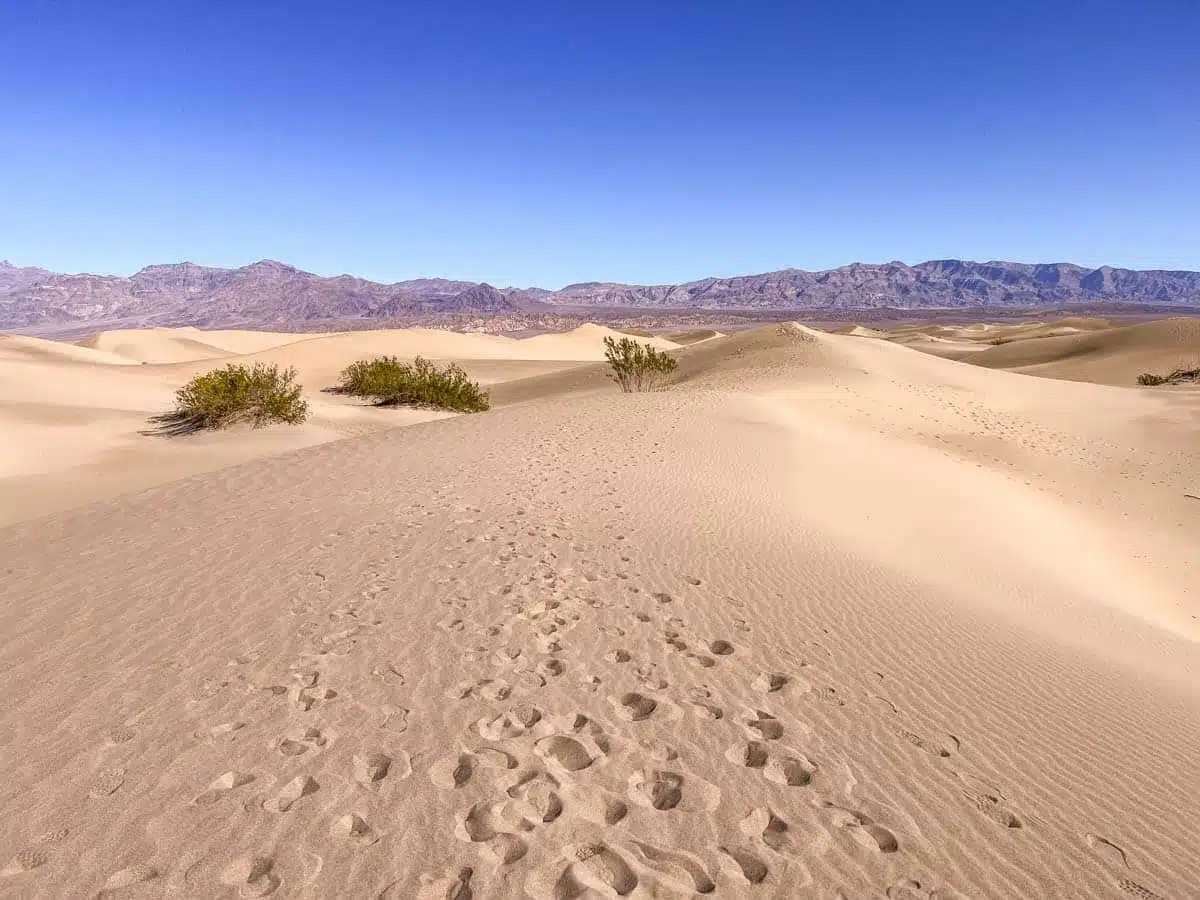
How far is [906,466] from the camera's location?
41.1 ft

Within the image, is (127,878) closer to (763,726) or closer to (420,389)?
(763,726)

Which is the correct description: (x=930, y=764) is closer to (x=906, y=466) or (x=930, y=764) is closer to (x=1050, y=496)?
(x=906, y=466)

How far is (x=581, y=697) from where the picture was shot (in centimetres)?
399

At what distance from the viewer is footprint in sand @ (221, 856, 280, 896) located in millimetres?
2615

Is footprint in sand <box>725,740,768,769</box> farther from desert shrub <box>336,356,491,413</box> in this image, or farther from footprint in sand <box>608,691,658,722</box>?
desert shrub <box>336,356,491,413</box>

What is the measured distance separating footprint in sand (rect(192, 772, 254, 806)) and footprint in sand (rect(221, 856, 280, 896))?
46cm

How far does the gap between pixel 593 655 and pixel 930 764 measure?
6.66 ft

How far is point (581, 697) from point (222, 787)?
5.99 feet

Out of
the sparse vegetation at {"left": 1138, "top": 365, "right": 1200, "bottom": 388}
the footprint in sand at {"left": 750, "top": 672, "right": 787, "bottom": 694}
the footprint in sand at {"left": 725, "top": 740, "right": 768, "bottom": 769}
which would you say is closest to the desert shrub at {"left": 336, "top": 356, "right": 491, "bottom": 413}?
the footprint in sand at {"left": 750, "top": 672, "right": 787, "bottom": 694}

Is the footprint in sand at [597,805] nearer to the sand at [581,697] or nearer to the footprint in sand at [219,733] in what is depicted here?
the sand at [581,697]

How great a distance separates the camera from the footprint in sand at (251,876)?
262 centimetres

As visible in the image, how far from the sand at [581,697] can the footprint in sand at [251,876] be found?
1 centimetres

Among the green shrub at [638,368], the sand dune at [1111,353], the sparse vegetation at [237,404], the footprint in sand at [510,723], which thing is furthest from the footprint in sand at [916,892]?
the sand dune at [1111,353]

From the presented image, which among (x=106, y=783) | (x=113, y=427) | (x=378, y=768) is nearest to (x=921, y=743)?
(x=378, y=768)
